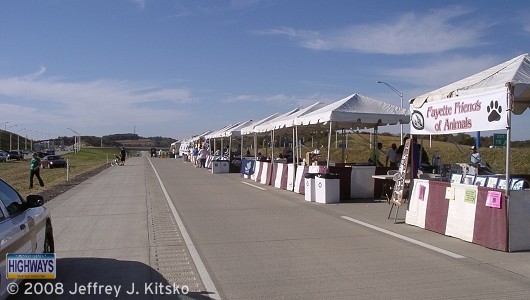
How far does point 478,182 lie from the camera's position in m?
12.3

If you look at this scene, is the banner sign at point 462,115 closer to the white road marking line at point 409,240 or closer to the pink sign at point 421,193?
the pink sign at point 421,193

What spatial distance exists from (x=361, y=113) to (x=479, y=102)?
25.8 ft

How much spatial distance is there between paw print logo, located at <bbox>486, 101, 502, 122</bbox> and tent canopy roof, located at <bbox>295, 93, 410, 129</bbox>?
7790mm

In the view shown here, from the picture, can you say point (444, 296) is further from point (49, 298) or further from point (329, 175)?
point (329, 175)

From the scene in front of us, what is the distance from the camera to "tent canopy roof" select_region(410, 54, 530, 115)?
940cm

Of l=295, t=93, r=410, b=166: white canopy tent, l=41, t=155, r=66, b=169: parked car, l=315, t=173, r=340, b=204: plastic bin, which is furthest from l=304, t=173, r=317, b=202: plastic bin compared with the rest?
l=41, t=155, r=66, b=169: parked car

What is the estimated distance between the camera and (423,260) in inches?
328

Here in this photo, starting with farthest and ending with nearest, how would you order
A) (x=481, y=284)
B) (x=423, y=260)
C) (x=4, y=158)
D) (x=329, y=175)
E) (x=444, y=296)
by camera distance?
1. (x=4, y=158)
2. (x=329, y=175)
3. (x=423, y=260)
4. (x=481, y=284)
5. (x=444, y=296)

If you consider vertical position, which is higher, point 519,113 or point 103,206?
point 519,113

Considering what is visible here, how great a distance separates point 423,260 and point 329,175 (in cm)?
825

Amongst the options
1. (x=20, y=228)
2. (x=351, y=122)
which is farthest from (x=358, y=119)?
(x=20, y=228)

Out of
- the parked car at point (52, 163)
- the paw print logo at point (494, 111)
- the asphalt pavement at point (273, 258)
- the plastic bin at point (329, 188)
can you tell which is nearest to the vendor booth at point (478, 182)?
the paw print logo at point (494, 111)

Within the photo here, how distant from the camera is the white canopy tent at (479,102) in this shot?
930cm

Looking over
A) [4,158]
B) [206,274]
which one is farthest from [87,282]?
[4,158]
